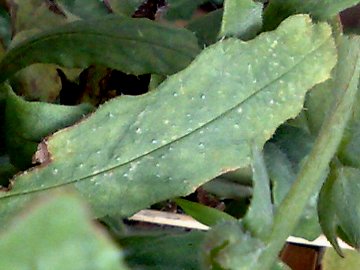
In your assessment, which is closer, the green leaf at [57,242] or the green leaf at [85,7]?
the green leaf at [57,242]

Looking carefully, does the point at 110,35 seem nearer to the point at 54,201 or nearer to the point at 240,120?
the point at 240,120

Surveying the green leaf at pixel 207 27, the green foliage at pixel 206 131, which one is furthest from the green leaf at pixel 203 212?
the green leaf at pixel 207 27

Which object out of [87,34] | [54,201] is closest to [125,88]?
[87,34]

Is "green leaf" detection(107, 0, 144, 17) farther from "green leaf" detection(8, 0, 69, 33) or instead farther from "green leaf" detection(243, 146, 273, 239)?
"green leaf" detection(243, 146, 273, 239)

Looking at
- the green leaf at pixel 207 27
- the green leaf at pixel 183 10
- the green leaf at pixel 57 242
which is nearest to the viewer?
the green leaf at pixel 57 242

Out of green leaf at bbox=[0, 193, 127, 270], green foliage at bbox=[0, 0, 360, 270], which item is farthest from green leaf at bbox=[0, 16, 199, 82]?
green leaf at bbox=[0, 193, 127, 270]

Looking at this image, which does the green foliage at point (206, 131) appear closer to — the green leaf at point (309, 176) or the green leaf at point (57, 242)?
the green leaf at point (309, 176)
